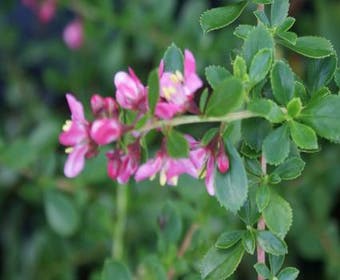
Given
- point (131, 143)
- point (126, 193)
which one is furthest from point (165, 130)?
point (126, 193)

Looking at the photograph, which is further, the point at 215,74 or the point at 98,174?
the point at 98,174

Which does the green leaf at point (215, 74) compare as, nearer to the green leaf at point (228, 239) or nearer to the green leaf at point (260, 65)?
the green leaf at point (260, 65)

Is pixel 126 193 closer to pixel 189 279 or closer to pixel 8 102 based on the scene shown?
pixel 189 279

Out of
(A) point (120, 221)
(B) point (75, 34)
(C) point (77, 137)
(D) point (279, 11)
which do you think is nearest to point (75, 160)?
(C) point (77, 137)

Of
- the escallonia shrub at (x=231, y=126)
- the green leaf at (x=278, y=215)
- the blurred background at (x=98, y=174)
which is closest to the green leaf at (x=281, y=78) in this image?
the escallonia shrub at (x=231, y=126)

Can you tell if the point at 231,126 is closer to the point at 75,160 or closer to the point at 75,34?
the point at 75,160

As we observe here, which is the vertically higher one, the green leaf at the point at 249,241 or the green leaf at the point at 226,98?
the green leaf at the point at 226,98

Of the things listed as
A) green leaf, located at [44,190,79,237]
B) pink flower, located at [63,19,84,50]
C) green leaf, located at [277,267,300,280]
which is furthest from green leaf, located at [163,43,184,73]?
pink flower, located at [63,19,84,50]
